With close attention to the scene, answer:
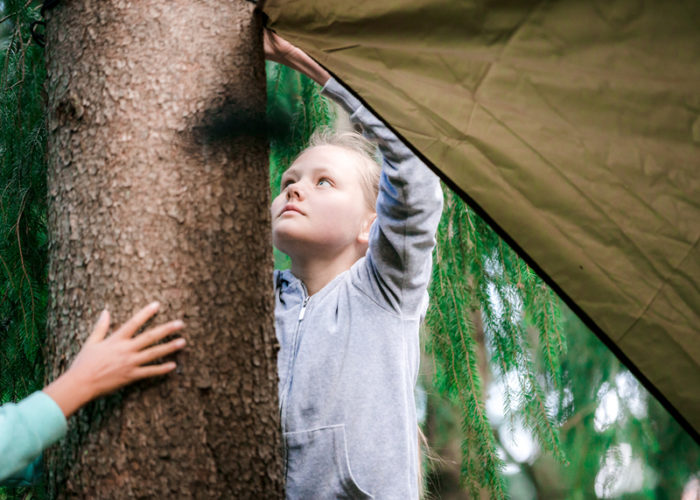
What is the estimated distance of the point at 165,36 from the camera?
4.25 feet

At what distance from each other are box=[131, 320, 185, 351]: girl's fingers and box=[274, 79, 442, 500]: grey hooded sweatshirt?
0.62 metres

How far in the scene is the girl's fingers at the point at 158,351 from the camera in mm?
1133

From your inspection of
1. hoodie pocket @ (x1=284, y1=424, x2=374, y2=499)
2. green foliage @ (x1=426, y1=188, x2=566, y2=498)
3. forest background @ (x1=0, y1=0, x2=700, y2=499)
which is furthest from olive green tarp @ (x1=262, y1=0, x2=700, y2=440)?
green foliage @ (x1=426, y1=188, x2=566, y2=498)

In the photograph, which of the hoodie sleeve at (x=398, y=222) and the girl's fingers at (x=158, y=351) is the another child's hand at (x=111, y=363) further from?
the hoodie sleeve at (x=398, y=222)

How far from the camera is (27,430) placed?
113 cm

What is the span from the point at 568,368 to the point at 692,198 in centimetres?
295

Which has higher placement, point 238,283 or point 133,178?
point 133,178

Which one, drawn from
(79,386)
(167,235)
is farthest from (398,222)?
(79,386)

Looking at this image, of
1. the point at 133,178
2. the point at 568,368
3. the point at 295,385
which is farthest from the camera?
the point at 568,368

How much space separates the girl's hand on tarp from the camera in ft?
4.82

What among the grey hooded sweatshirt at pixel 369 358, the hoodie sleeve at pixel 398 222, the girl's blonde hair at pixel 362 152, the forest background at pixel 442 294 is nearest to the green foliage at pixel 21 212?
the forest background at pixel 442 294

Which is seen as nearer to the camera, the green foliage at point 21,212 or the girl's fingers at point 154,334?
the girl's fingers at point 154,334

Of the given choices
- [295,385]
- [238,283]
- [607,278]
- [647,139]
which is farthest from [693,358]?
[295,385]

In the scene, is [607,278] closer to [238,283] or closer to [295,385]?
[238,283]
